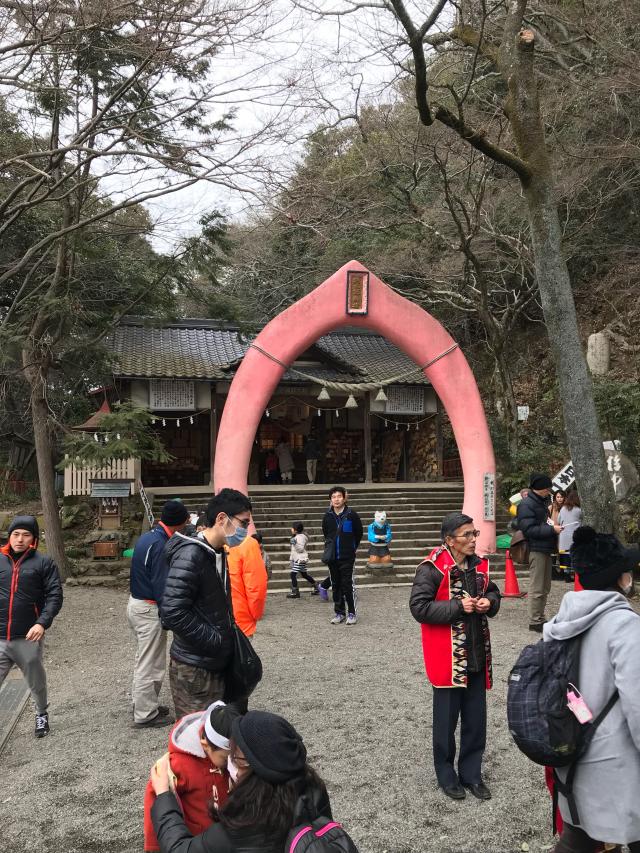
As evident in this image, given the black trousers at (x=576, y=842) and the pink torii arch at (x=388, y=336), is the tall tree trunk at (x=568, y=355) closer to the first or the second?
the black trousers at (x=576, y=842)

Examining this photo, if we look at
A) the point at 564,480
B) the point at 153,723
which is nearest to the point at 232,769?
the point at 153,723

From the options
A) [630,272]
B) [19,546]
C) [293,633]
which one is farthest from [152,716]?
[630,272]

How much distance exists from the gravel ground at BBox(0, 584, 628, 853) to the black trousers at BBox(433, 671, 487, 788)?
6.0 inches

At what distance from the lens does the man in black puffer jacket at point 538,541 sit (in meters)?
7.62

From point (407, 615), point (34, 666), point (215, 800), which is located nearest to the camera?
point (215, 800)

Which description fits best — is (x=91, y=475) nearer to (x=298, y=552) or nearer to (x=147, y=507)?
(x=147, y=507)

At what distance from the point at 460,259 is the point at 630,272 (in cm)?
465

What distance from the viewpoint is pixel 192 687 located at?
3533 mm

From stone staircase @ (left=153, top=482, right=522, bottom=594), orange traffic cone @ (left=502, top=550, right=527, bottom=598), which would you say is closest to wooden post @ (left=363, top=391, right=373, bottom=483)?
stone staircase @ (left=153, top=482, right=522, bottom=594)

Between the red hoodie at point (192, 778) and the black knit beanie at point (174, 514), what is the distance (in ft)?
8.70

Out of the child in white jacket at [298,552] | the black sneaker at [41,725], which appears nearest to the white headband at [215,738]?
the black sneaker at [41,725]

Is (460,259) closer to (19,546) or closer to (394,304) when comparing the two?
(394,304)

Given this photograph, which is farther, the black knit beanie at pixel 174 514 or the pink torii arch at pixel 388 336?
the pink torii arch at pixel 388 336

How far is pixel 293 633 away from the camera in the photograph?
824 centimetres
